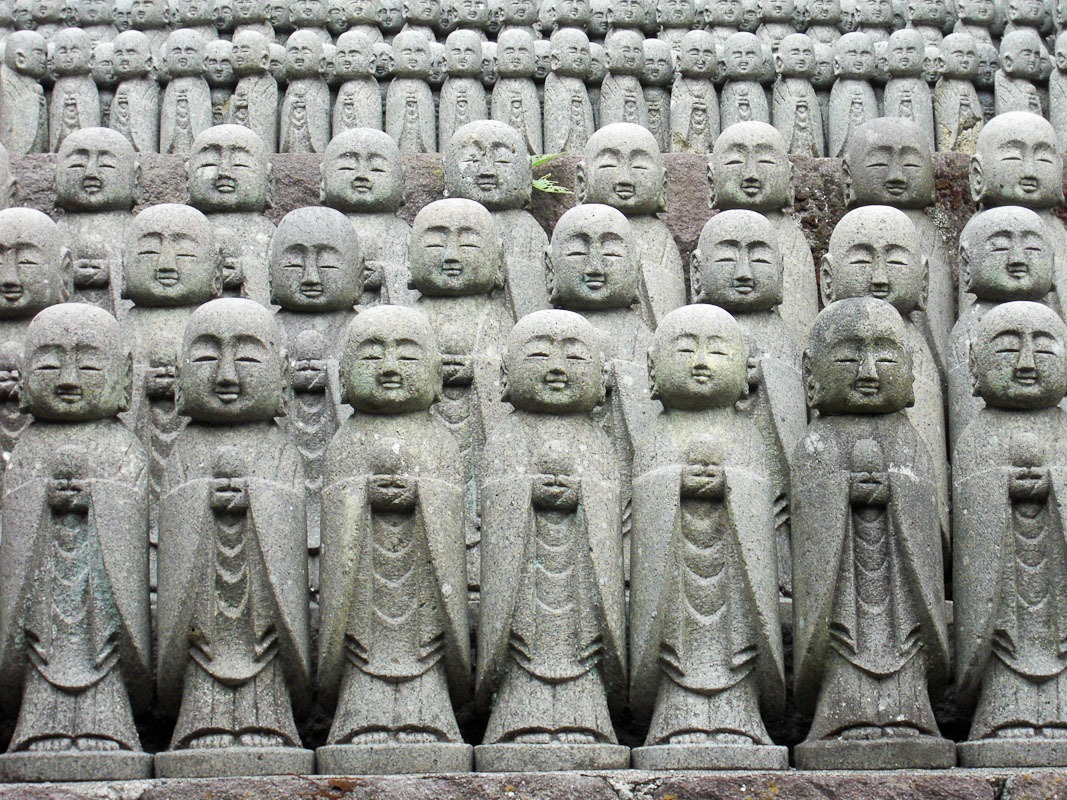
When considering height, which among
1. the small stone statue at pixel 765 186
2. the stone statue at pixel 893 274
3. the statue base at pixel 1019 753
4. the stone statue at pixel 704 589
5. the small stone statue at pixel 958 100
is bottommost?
the statue base at pixel 1019 753

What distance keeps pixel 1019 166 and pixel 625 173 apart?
2047mm

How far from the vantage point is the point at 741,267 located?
963 cm

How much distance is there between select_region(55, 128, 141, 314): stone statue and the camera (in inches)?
420

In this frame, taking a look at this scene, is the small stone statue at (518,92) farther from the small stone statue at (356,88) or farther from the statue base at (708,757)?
the statue base at (708,757)

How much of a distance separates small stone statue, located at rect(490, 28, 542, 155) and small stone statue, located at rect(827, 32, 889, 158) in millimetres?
1844

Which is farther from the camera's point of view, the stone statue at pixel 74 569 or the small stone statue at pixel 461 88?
the small stone statue at pixel 461 88

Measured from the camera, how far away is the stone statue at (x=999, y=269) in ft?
31.6

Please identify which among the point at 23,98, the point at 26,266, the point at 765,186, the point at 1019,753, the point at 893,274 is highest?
the point at 23,98

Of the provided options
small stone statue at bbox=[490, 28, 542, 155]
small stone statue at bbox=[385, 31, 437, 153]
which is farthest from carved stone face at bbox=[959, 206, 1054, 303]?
small stone statue at bbox=[385, 31, 437, 153]

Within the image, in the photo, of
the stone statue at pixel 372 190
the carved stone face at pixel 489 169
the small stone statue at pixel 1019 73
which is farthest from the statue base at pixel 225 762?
the small stone statue at pixel 1019 73

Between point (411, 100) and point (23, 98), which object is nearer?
point (23, 98)

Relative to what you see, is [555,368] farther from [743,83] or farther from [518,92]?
[743,83]

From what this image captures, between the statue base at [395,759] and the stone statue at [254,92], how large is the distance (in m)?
6.29

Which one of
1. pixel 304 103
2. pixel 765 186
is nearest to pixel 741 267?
pixel 765 186
